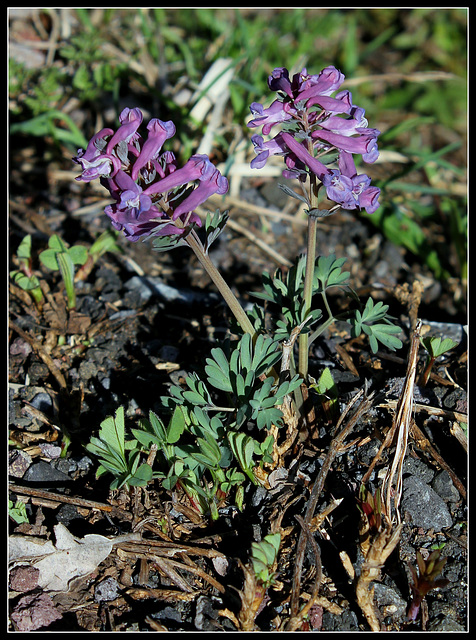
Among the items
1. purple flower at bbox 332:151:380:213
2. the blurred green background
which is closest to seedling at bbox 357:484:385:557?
purple flower at bbox 332:151:380:213

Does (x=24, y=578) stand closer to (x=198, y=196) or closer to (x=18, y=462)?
(x=18, y=462)

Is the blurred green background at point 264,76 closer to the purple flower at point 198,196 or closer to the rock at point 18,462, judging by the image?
the purple flower at point 198,196

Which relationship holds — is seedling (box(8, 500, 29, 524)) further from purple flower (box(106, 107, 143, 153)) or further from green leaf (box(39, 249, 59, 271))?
purple flower (box(106, 107, 143, 153))

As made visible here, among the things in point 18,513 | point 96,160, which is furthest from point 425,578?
point 96,160

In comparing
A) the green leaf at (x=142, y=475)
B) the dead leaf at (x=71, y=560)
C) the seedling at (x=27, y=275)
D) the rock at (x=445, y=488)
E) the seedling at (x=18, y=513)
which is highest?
the seedling at (x=27, y=275)

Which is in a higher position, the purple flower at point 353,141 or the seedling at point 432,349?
the purple flower at point 353,141

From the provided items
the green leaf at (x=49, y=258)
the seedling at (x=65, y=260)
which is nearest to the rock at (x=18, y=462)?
the seedling at (x=65, y=260)
